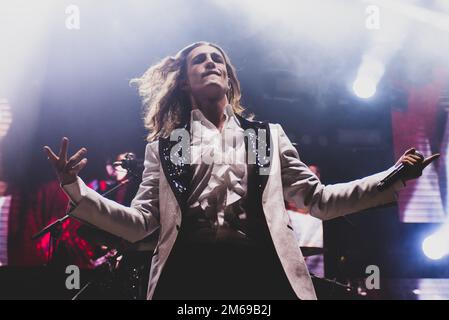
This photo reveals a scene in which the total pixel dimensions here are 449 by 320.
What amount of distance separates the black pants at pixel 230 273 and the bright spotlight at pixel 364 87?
209 cm

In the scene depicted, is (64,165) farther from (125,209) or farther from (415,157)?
(415,157)

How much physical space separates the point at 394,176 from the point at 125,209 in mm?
1008

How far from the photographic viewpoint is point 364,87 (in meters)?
A: 3.47

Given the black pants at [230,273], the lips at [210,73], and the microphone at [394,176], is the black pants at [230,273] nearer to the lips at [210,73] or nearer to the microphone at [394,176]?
the microphone at [394,176]

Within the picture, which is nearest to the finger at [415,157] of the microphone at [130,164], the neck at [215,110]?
the neck at [215,110]

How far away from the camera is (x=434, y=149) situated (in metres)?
3.54

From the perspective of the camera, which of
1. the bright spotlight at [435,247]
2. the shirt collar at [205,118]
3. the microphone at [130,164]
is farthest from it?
the bright spotlight at [435,247]

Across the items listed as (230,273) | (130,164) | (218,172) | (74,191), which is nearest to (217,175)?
(218,172)

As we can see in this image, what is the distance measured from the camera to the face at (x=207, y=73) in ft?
7.04

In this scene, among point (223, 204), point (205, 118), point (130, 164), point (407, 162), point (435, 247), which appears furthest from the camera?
point (435, 247)

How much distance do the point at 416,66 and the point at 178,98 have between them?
6.66 ft

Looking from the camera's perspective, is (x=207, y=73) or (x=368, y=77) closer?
(x=207, y=73)

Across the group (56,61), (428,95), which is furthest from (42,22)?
(428,95)

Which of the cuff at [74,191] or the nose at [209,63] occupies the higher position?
the nose at [209,63]
